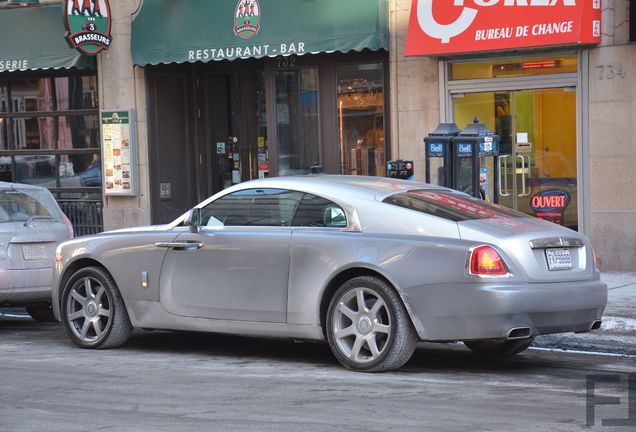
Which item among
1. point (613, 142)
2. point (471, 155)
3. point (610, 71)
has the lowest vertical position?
point (471, 155)

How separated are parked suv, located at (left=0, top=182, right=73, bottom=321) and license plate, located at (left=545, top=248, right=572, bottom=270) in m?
5.41

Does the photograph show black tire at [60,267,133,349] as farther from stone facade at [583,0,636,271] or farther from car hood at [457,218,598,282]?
stone facade at [583,0,636,271]

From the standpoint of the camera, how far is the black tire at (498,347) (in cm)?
881

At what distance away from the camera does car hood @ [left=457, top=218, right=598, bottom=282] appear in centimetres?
766

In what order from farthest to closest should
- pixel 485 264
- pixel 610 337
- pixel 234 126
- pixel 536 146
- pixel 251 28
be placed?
1. pixel 234 126
2. pixel 251 28
3. pixel 536 146
4. pixel 610 337
5. pixel 485 264

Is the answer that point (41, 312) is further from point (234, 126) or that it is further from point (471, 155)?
point (234, 126)

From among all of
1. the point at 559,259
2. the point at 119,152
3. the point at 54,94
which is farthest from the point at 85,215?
the point at 559,259

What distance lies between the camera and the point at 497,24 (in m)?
14.2

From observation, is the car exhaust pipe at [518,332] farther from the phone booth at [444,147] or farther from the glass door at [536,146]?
the glass door at [536,146]

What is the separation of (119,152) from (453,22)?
641 centimetres

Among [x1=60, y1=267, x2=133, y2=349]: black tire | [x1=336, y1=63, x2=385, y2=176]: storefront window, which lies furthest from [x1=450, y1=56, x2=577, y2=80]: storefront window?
[x1=60, y1=267, x2=133, y2=349]: black tire

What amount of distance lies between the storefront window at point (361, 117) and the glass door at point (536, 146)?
1589 millimetres

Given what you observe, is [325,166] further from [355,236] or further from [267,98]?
[355,236]

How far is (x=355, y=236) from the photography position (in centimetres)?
812
